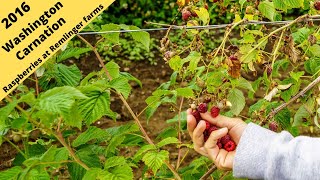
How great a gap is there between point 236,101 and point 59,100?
0.50 m

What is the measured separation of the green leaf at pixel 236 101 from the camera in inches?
Answer: 57.6

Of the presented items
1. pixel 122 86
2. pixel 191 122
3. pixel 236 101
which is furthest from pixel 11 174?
pixel 236 101

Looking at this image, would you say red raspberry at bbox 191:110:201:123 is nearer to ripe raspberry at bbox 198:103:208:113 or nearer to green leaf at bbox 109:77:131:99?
ripe raspberry at bbox 198:103:208:113

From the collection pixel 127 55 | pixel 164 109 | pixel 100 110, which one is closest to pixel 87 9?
pixel 100 110

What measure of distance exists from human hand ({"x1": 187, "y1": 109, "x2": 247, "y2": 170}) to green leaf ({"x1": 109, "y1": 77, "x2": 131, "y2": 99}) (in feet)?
0.53

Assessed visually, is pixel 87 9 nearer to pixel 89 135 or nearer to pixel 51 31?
pixel 51 31

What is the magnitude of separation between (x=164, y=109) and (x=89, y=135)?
7.00 feet

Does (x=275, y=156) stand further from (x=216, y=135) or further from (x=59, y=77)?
(x=59, y=77)

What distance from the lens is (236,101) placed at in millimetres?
1467

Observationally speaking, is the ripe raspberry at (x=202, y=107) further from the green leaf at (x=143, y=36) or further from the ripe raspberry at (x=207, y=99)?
the green leaf at (x=143, y=36)

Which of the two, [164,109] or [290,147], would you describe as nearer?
[290,147]

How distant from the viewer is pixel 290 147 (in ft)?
3.98

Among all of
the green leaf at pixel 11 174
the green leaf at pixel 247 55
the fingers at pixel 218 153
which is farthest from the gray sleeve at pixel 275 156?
the green leaf at pixel 11 174

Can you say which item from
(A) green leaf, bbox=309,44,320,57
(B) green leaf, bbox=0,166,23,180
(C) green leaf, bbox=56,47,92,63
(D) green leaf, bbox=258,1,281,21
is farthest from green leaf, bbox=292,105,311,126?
(B) green leaf, bbox=0,166,23,180
